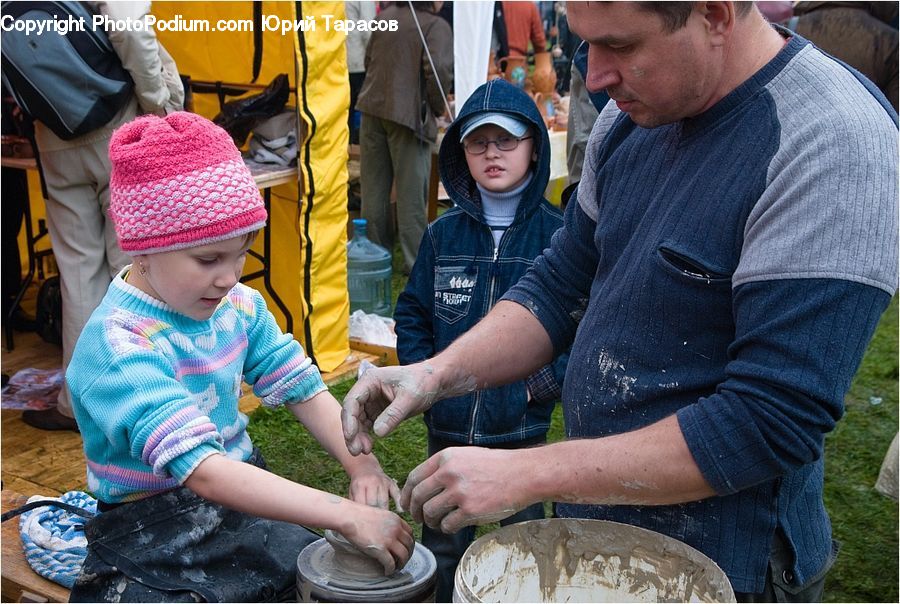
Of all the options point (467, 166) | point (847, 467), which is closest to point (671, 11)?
point (467, 166)

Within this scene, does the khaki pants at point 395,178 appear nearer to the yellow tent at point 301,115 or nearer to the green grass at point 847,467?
the yellow tent at point 301,115

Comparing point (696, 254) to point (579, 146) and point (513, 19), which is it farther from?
point (513, 19)

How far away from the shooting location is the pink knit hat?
1926 millimetres

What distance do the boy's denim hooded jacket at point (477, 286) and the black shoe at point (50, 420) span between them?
2.29m

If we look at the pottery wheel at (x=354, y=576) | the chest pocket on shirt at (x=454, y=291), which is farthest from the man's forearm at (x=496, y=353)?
the chest pocket on shirt at (x=454, y=291)

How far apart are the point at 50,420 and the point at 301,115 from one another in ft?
6.72

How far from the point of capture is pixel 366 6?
26.1ft

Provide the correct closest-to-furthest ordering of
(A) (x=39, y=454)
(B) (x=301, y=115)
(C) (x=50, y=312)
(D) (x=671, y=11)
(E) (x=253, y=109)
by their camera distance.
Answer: (D) (x=671, y=11)
(A) (x=39, y=454)
(B) (x=301, y=115)
(E) (x=253, y=109)
(C) (x=50, y=312)

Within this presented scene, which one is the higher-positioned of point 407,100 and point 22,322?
point 407,100

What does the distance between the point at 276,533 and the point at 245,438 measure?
0.25 m

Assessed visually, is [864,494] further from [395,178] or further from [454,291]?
[395,178]

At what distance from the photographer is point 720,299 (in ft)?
5.19

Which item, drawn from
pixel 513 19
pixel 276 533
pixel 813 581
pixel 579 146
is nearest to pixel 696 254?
pixel 813 581

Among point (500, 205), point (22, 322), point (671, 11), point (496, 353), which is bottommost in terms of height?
→ point (22, 322)
